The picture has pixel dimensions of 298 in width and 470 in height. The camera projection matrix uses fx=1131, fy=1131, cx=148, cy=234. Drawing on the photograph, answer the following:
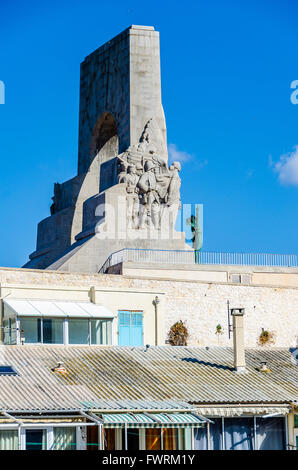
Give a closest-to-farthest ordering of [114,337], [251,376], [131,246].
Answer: [251,376] < [114,337] < [131,246]

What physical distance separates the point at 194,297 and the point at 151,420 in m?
16.7

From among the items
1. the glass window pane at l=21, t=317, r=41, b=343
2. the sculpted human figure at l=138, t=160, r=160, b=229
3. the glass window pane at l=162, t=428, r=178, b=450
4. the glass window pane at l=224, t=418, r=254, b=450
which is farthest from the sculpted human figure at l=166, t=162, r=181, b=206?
the glass window pane at l=162, t=428, r=178, b=450

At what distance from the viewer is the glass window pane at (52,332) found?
41500 mm

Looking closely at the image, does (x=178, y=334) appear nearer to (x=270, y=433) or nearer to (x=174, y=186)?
(x=270, y=433)

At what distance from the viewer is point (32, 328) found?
41.5 m

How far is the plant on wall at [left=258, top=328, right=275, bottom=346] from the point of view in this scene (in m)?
49.7

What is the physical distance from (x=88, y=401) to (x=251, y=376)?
A: 7190 millimetres

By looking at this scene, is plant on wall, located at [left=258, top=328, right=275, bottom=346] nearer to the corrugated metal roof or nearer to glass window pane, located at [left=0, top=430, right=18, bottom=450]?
the corrugated metal roof

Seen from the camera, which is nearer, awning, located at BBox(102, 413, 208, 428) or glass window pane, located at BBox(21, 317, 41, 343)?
awning, located at BBox(102, 413, 208, 428)

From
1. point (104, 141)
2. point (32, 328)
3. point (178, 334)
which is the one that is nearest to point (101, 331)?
point (32, 328)

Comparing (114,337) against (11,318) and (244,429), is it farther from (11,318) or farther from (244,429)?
Answer: (244,429)

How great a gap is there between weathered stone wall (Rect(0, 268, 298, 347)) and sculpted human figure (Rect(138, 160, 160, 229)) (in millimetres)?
8561

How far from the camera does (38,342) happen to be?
136 ft
